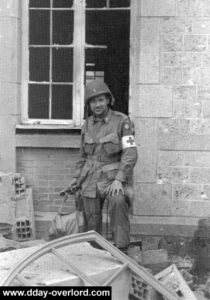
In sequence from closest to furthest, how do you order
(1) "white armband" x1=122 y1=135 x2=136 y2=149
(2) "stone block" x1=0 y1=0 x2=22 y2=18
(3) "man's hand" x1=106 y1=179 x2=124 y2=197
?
(3) "man's hand" x1=106 y1=179 x2=124 y2=197, (1) "white armband" x1=122 y1=135 x2=136 y2=149, (2) "stone block" x1=0 y1=0 x2=22 y2=18

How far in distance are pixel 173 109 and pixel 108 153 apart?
4.77 feet

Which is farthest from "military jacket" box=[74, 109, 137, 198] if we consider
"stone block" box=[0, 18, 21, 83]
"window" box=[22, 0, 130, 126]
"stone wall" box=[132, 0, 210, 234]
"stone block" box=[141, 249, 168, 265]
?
"stone block" box=[0, 18, 21, 83]

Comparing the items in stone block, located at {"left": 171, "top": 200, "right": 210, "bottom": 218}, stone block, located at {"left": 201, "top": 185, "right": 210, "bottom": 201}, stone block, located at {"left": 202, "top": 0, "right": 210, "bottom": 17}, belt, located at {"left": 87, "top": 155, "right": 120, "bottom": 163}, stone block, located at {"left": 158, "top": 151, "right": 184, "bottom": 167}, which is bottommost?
stone block, located at {"left": 171, "top": 200, "right": 210, "bottom": 218}

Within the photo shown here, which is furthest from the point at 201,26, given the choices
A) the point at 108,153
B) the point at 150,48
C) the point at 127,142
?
the point at 108,153

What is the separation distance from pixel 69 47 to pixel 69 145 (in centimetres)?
132

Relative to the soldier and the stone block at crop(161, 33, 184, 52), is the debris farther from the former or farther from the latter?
the stone block at crop(161, 33, 184, 52)

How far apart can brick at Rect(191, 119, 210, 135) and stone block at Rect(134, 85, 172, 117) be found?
330 millimetres

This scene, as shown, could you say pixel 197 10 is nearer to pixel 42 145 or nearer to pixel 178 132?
pixel 178 132

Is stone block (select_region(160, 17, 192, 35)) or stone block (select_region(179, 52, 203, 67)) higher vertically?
stone block (select_region(160, 17, 192, 35))

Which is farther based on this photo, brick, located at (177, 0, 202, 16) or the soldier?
brick, located at (177, 0, 202, 16)

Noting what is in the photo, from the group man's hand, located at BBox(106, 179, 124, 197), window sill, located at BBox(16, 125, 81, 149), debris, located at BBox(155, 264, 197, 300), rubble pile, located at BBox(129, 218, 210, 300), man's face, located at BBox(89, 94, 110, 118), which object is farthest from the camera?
window sill, located at BBox(16, 125, 81, 149)

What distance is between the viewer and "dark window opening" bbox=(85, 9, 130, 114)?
7.22 m

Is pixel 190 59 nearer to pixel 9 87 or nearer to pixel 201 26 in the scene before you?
pixel 201 26

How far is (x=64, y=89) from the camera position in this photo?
730cm
